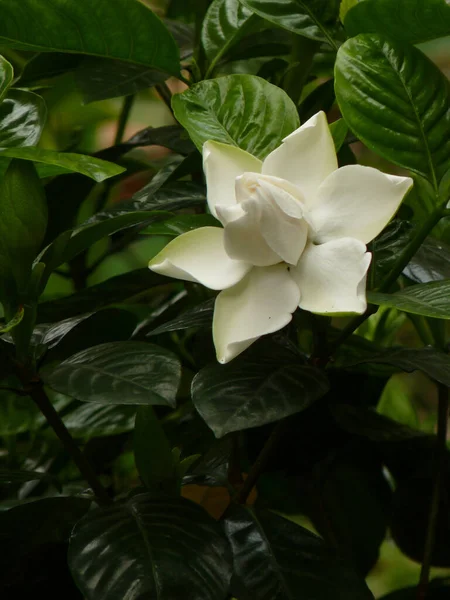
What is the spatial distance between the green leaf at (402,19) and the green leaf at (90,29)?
250 millimetres

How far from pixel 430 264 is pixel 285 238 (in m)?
0.24

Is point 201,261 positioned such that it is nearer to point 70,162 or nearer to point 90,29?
point 70,162

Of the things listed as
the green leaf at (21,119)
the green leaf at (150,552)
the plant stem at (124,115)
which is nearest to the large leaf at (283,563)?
the green leaf at (150,552)

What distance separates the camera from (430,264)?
0.74 m

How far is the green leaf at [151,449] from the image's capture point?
0.71m

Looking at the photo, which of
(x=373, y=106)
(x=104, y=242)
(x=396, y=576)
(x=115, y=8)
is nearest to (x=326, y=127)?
(x=373, y=106)

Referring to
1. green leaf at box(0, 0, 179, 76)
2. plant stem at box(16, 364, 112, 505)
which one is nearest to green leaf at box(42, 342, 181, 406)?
plant stem at box(16, 364, 112, 505)

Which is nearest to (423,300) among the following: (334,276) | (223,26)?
(334,276)

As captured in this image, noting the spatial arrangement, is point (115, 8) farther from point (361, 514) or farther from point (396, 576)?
point (396, 576)

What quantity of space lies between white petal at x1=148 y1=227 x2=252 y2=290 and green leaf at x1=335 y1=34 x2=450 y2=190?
16 cm

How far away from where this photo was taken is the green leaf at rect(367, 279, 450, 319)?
0.52 metres

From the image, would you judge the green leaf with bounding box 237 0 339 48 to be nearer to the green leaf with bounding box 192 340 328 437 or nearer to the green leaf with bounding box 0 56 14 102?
the green leaf with bounding box 0 56 14 102

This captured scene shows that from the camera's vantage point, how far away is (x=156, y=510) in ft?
2.22

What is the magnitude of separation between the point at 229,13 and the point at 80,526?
2.17 ft
